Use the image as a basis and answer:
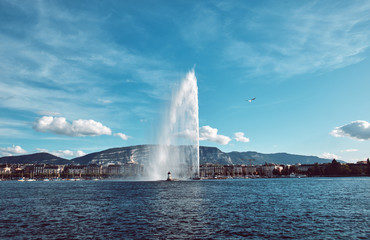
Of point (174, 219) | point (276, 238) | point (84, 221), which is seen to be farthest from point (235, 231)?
point (84, 221)

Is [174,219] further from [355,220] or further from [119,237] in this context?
[355,220]

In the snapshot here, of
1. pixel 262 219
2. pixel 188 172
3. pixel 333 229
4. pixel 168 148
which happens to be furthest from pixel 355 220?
pixel 188 172

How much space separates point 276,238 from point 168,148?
103063mm

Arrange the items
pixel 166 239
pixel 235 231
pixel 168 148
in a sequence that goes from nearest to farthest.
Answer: pixel 166 239, pixel 235 231, pixel 168 148

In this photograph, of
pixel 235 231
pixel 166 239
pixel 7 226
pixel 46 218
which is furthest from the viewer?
pixel 46 218

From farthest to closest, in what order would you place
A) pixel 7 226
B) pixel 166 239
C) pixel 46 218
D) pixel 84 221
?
pixel 46 218, pixel 84 221, pixel 7 226, pixel 166 239

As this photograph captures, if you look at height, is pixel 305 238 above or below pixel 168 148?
below

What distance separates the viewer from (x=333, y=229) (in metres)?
26.7

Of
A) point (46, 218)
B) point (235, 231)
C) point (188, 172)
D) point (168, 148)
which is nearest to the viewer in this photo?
point (235, 231)

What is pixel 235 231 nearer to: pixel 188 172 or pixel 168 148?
pixel 168 148

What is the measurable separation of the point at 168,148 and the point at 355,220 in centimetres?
9725

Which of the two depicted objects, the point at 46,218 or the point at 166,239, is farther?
the point at 46,218

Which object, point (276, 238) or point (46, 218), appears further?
point (46, 218)

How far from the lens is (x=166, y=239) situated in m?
23.0
